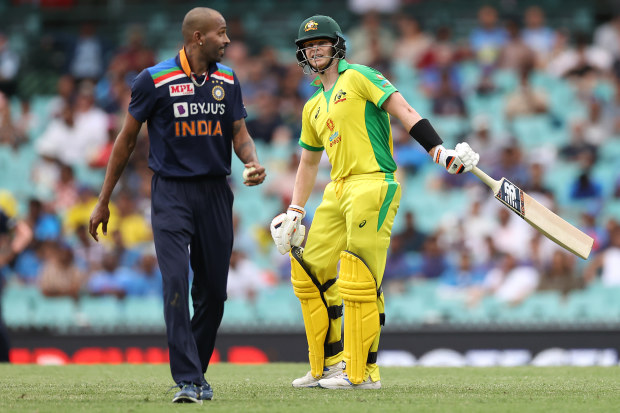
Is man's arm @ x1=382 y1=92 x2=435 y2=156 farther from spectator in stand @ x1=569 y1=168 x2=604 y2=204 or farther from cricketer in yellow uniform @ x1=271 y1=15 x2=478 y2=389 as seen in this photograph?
spectator in stand @ x1=569 y1=168 x2=604 y2=204

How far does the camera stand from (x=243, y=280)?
36.0 ft

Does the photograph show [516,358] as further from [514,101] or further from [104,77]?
[104,77]

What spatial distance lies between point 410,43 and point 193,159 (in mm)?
9172

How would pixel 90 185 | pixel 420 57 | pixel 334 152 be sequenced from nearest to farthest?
pixel 334 152 < pixel 90 185 < pixel 420 57

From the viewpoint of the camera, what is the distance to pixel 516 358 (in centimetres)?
952

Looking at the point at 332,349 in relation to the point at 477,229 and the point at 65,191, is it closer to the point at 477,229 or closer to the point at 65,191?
the point at 477,229

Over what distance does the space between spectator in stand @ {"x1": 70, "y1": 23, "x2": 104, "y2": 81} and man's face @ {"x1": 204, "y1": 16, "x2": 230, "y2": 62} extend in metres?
9.15

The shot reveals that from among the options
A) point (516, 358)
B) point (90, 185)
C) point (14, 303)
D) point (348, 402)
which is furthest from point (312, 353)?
point (90, 185)

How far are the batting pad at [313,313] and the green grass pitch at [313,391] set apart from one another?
27 cm

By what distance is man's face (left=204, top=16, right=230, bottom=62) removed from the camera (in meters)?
5.24

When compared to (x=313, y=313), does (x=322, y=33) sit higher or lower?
higher

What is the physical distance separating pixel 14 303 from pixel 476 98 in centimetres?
664

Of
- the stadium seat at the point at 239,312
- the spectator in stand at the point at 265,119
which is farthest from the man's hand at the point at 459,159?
the spectator in stand at the point at 265,119

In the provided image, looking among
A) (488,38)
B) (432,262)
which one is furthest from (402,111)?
(488,38)
